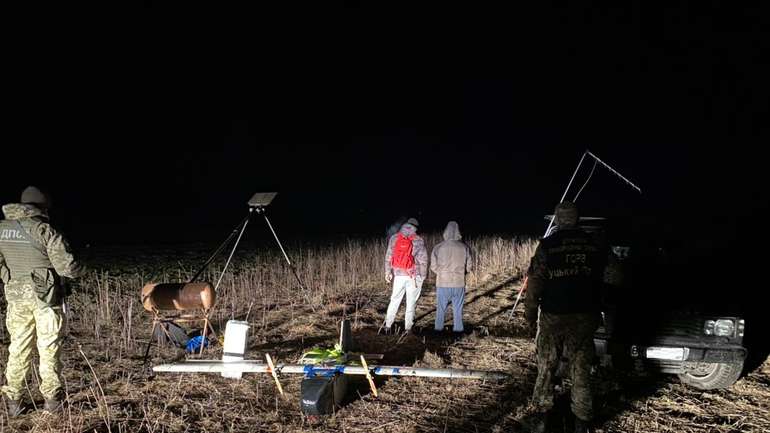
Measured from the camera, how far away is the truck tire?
4.73m

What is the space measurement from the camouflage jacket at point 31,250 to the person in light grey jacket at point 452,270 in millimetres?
4542

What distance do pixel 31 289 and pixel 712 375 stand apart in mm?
6762

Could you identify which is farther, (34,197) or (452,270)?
(452,270)

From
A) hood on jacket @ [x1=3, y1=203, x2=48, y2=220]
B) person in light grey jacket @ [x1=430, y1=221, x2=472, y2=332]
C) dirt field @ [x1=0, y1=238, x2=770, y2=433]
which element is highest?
hood on jacket @ [x1=3, y1=203, x2=48, y2=220]

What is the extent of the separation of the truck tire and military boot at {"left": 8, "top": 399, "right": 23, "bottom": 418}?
21.3ft

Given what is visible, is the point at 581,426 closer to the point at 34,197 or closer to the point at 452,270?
the point at 452,270

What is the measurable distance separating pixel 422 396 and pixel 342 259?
732 cm

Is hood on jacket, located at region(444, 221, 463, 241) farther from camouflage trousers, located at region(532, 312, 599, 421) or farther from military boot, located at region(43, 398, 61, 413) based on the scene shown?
military boot, located at region(43, 398, 61, 413)

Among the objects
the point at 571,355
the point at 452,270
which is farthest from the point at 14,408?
the point at 452,270

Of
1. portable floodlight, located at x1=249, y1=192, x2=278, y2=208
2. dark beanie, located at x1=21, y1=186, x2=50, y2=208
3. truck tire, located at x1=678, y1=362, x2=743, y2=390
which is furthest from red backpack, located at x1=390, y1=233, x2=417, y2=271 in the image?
dark beanie, located at x1=21, y1=186, x2=50, y2=208

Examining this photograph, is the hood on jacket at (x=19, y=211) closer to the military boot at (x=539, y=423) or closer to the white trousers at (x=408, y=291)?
the white trousers at (x=408, y=291)

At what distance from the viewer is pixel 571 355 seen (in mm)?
4031

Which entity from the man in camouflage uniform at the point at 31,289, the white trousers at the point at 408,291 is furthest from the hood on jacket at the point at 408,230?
the man in camouflage uniform at the point at 31,289

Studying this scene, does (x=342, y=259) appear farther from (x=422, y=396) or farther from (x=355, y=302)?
(x=422, y=396)
